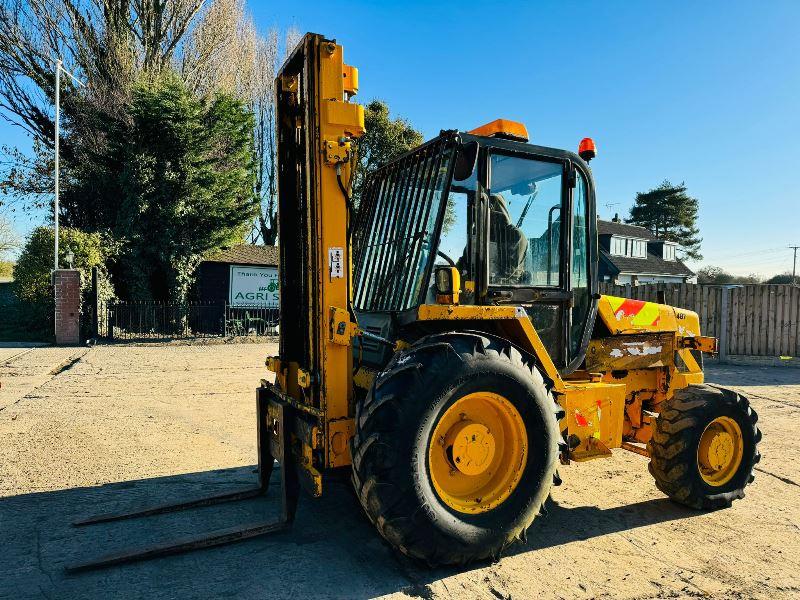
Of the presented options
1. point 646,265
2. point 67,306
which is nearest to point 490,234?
point 67,306

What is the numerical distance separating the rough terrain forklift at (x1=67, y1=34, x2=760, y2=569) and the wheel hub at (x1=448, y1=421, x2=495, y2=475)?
0.04ft

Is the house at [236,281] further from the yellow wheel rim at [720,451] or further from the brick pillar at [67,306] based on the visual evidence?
the yellow wheel rim at [720,451]

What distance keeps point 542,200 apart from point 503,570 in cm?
270

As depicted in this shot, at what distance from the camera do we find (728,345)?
1551 centimetres

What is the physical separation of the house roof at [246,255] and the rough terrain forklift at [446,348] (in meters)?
17.9

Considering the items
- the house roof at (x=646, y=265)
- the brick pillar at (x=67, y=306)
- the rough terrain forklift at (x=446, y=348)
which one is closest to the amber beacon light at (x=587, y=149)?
the rough terrain forklift at (x=446, y=348)

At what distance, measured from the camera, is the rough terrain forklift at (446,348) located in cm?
343

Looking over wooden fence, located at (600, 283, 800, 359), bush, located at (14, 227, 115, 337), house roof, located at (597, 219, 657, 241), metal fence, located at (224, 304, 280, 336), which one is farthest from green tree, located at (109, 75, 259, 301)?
house roof, located at (597, 219, 657, 241)

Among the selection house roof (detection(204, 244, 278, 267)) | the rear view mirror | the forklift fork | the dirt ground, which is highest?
house roof (detection(204, 244, 278, 267))

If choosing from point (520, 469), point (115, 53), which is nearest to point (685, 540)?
point (520, 469)

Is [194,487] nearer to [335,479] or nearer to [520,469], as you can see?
[335,479]

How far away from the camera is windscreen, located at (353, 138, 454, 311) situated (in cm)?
405

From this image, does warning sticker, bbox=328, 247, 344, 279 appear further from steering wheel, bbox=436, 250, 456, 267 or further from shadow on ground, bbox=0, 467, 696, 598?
shadow on ground, bbox=0, 467, 696, 598

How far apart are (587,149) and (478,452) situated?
275cm
